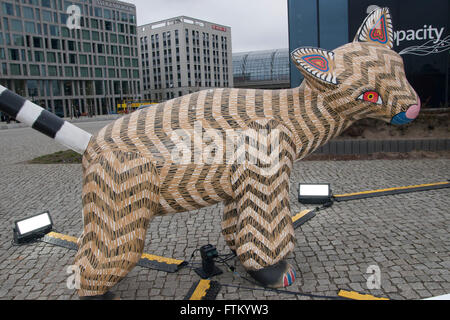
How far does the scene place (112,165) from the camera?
94.3 inches

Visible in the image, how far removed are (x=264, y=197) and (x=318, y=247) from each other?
56.1 inches

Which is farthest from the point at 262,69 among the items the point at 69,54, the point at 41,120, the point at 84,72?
the point at 41,120

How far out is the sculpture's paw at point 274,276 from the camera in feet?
9.02

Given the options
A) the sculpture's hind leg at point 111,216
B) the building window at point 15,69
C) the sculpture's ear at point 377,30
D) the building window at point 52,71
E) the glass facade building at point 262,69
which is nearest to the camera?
the sculpture's hind leg at point 111,216

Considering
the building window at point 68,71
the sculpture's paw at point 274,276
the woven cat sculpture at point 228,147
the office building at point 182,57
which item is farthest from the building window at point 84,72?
the sculpture's paw at point 274,276

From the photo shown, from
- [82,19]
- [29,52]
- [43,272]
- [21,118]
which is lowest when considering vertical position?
[43,272]

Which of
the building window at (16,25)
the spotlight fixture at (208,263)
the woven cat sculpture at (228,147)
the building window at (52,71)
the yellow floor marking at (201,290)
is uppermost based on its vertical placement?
the building window at (16,25)

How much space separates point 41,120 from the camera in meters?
2.49

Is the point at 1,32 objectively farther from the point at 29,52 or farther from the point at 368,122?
the point at 368,122

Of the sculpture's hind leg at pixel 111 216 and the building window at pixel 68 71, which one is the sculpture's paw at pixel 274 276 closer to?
the sculpture's hind leg at pixel 111 216

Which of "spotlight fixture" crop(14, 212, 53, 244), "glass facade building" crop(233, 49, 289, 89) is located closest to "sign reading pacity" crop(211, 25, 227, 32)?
"glass facade building" crop(233, 49, 289, 89)

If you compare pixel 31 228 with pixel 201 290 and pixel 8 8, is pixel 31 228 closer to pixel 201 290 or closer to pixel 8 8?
pixel 201 290

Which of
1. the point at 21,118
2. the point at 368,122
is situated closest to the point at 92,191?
the point at 21,118
